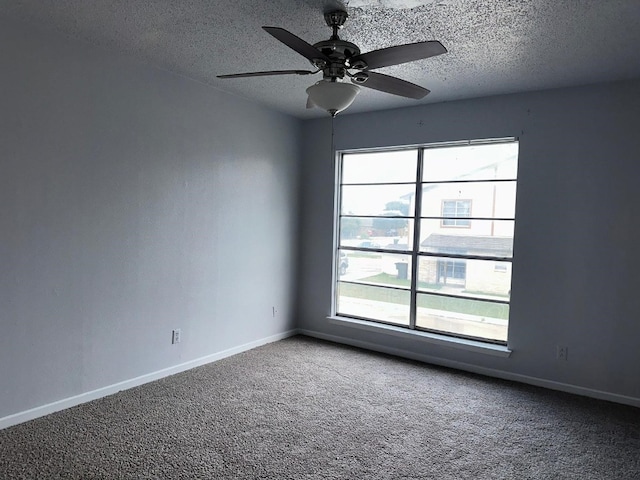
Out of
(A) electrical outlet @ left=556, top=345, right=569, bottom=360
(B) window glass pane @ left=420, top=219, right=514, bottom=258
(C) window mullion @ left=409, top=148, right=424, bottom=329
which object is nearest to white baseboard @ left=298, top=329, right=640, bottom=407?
(A) electrical outlet @ left=556, top=345, right=569, bottom=360

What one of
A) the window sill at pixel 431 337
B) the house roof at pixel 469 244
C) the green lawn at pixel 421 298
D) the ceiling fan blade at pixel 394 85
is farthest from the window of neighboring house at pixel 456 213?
the ceiling fan blade at pixel 394 85

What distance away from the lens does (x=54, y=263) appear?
2949 mm

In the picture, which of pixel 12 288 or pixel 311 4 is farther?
pixel 12 288

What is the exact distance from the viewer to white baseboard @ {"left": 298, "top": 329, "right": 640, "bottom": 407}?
347 cm

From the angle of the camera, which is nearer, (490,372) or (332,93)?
(332,93)

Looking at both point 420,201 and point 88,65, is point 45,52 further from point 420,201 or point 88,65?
point 420,201

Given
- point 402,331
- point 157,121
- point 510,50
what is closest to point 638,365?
point 402,331

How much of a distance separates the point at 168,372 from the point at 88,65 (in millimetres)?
2485

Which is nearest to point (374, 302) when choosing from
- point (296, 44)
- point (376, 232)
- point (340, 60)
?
point (376, 232)

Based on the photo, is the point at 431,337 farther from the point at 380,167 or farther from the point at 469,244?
the point at 380,167

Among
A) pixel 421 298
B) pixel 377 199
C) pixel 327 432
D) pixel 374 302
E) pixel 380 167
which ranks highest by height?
pixel 380 167

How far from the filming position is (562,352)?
12.0 feet

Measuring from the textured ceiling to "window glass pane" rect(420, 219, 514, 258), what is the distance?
1251 mm

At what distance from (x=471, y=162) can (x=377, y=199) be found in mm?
1058
